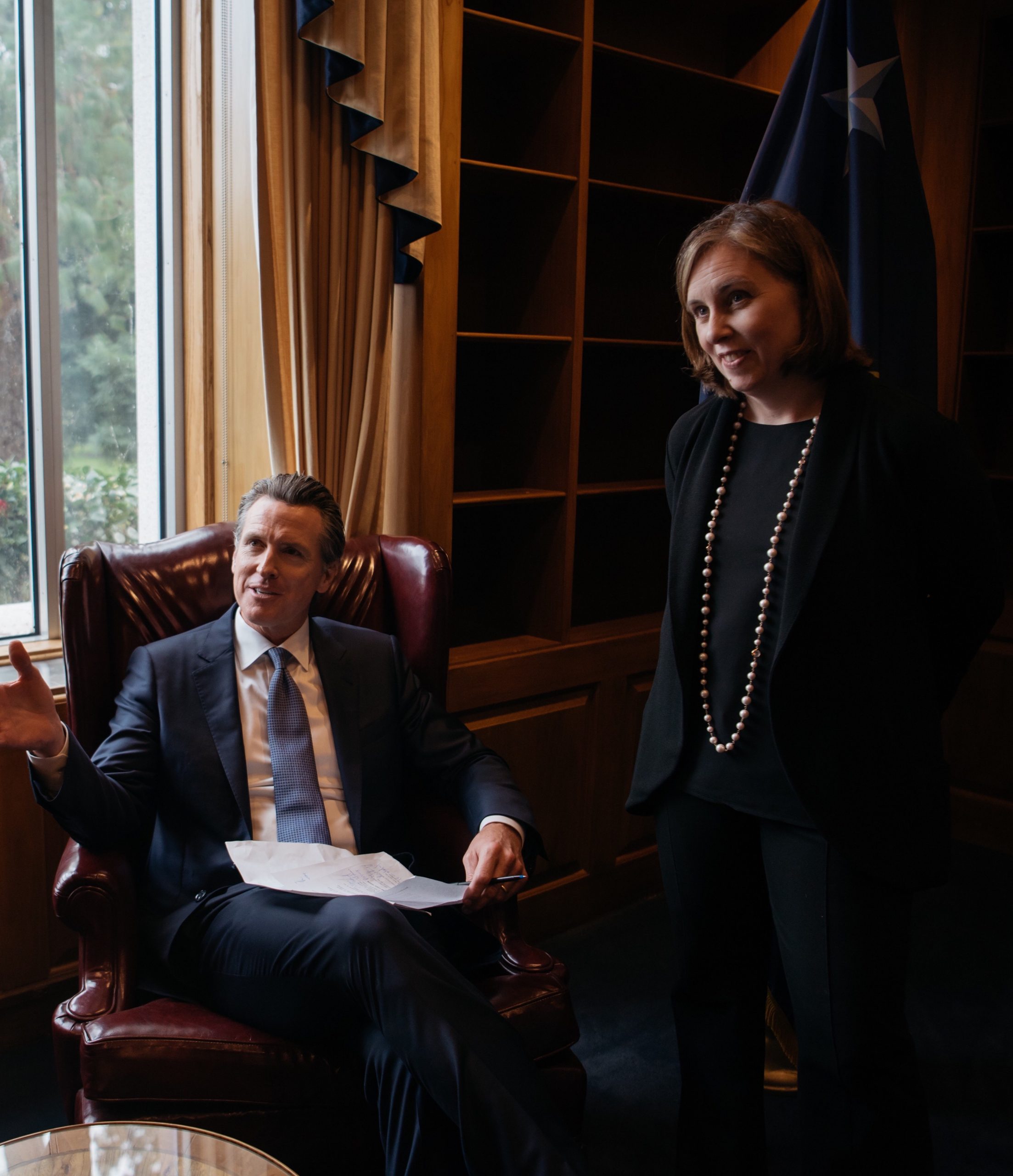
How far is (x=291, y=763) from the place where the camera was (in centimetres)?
186

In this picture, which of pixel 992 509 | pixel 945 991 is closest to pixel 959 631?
pixel 992 509

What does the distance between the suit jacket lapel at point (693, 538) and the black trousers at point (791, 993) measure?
0.24 meters

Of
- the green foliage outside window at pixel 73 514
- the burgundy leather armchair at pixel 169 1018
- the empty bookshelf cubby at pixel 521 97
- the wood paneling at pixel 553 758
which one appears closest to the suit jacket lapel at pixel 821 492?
the burgundy leather armchair at pixel 169 1018

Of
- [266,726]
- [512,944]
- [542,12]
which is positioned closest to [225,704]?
[266,726]

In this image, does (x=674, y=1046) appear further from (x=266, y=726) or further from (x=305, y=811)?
A: (x=266, y=726)

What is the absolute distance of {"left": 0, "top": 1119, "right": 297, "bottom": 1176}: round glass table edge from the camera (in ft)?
4.00

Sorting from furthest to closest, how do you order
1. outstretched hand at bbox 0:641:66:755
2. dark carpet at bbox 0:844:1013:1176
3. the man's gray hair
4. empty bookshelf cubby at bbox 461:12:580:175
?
empty bookshelf cubby at bbox 461:12:580:175 → dark carpet at bbox 0:844:1013:1176 → the man's gray hair → outstretched hand at bbox 0:641:66:755

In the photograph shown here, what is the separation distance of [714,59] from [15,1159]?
10.8 ft

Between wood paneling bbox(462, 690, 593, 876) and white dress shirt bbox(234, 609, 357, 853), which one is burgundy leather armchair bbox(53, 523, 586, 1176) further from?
wood paneling bbox(462, 690, 593, 876)

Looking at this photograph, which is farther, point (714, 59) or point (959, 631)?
point (714, 59)

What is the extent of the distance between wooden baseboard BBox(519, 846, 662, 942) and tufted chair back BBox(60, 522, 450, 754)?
944 millimetres

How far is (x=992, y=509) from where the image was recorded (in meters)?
1.49

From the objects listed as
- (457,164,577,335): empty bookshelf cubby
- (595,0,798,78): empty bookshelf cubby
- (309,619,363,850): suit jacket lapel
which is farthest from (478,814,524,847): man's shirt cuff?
(595,0,798,78): empty bookshelf cubby

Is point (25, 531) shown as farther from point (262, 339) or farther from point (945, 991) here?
point (945, 991)
